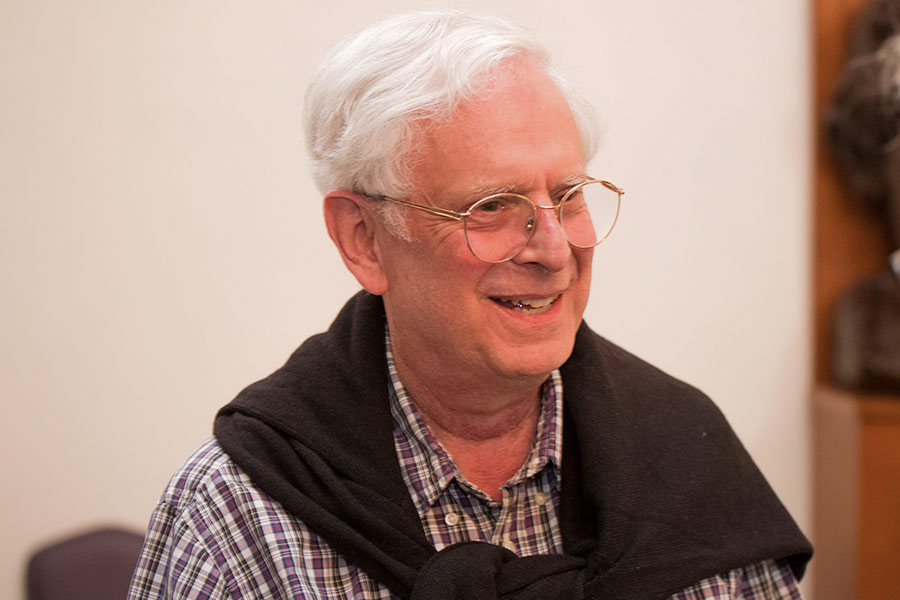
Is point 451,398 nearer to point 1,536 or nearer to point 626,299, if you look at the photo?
point 1,536

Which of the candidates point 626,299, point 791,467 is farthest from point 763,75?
point 791,467

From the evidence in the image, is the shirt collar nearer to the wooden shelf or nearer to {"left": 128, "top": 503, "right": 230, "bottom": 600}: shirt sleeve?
{"left": 128, "top": 503, "right": 230, "bottom": 600}: shirt sleeve

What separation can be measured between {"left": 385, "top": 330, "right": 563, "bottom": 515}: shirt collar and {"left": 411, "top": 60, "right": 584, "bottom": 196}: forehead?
31 cm

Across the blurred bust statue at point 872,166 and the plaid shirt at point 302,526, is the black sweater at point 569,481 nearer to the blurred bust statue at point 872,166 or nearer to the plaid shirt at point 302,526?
the plaid shirt at point 302,526

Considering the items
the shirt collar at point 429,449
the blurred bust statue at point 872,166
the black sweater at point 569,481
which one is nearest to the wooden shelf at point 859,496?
the blurred bust statue at point 872,166

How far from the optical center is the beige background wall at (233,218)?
2033mm

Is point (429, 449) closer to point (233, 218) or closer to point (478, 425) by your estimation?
point (478, 425)

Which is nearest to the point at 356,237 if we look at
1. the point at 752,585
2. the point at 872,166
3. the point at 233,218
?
the point at 752,585

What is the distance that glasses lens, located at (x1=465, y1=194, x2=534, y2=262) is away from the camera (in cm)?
122

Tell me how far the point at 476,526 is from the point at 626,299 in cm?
143

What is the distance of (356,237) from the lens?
53.4 inches

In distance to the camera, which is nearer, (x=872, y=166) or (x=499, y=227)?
(x=499, y=227)

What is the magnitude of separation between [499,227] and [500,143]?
105 millimetres

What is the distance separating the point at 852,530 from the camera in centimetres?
259
